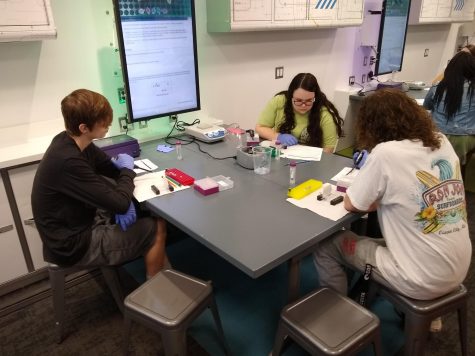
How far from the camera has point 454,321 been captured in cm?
181

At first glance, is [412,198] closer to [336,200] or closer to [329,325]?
[336,200]

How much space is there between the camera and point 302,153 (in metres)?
2.09

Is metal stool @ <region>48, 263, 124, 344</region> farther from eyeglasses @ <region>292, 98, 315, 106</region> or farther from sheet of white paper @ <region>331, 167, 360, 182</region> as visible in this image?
eyeglasses @ <region>292, 98, 315, 106</region>

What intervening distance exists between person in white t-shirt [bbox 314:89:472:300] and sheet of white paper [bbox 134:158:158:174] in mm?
1005

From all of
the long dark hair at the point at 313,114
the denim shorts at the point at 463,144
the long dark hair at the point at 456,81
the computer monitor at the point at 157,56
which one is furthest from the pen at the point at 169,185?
the denim shorts at the point at 463,144

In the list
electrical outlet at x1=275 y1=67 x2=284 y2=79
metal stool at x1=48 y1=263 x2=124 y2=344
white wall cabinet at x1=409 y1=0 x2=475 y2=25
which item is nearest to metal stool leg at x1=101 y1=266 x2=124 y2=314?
metal stool at x1=48 y1=263 x2=124 y2=344

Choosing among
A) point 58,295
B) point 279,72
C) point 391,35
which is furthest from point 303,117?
point 391,35

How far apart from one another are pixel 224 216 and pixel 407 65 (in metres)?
4.31

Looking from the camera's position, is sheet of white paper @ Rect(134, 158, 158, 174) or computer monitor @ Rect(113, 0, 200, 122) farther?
computer monitor @ Rect(113, 0, 200, 122)

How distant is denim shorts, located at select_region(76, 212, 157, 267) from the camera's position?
1.58 metres

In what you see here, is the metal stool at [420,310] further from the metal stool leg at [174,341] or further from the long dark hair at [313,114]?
the long dark hair at [313,114]

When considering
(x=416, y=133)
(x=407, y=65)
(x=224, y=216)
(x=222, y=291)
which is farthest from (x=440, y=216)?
(x=407, y=65)

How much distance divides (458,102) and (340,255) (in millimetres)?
1881

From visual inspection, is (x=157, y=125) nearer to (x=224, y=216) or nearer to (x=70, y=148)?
(x=70, y=148)
